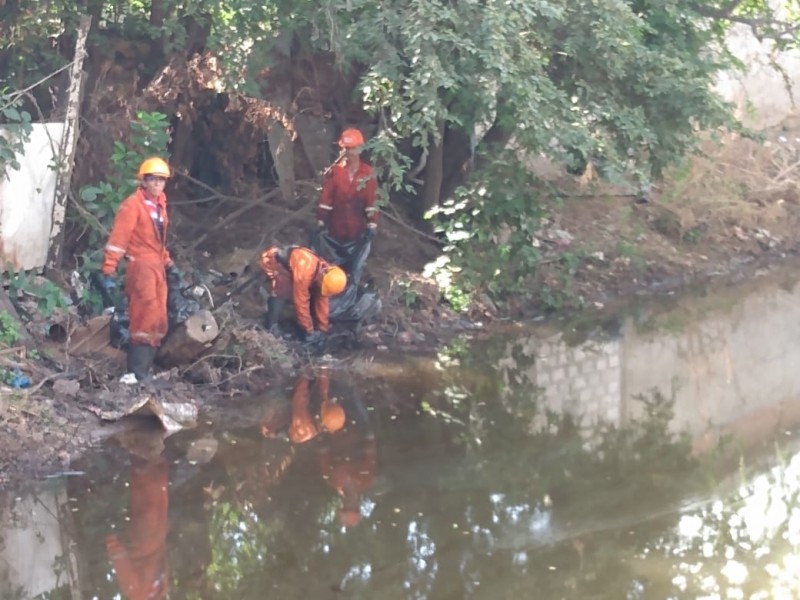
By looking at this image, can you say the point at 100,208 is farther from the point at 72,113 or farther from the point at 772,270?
the point at 772,270

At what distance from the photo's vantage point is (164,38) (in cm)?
988

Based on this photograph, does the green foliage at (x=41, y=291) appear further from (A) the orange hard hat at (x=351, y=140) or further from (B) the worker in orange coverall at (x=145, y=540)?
(A) the orange hard hat at (x=351, y=140)

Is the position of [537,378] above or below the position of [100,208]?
below

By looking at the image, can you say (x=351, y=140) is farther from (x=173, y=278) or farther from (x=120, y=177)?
(x=173, y=278)

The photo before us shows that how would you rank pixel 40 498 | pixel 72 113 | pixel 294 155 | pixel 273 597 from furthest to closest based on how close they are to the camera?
pixel 294 155 → pixel 72 113 → pixel 40 498 → pixel 273 597

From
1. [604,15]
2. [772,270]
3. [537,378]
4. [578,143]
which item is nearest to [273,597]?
[537,378]

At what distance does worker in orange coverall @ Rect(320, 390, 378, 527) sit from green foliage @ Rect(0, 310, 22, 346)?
2.30 m

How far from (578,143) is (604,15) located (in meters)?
1.03

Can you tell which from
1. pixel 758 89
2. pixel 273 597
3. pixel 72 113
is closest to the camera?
pixel 273 597

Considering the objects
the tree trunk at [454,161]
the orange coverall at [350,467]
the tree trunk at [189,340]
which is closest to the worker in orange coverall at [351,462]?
the orange coverall at [350,467]

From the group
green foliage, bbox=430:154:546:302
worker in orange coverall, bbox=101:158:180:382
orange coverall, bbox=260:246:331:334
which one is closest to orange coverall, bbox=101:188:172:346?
worker in orange coverall, bbox=101:158:180:382

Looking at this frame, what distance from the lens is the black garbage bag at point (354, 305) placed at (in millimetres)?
9359

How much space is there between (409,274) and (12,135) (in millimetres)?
3987

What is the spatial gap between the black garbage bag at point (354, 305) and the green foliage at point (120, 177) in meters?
1.93
